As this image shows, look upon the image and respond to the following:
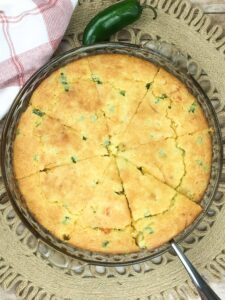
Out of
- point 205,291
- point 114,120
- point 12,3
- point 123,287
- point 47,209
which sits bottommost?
point 205,291

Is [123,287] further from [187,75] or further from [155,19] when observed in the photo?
[155,19]

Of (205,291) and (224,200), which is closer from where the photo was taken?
(205,291)

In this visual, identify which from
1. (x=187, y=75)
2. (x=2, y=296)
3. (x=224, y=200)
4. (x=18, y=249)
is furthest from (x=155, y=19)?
(x=2, y=296)

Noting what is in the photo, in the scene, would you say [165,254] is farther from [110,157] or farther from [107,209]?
[110,157]

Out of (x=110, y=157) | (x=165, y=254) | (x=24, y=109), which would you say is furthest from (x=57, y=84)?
(x=165, y=254)

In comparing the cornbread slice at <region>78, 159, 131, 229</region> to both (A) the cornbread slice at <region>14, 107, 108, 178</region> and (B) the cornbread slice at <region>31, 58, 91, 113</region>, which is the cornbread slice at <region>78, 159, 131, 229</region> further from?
(B) the cornbread slice at <region>31, 58, 91, 113</region>

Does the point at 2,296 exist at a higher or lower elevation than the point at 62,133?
lower

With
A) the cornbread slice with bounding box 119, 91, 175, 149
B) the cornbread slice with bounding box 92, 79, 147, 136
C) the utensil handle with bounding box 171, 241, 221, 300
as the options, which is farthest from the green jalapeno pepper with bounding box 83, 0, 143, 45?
the utensil handle with bounding box 171, 241, 221, 300
